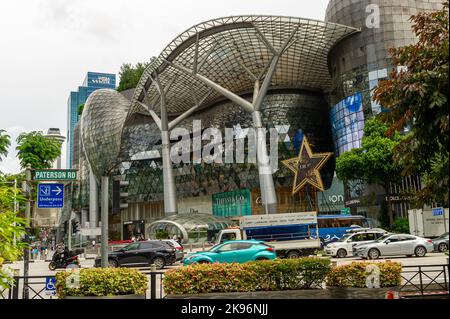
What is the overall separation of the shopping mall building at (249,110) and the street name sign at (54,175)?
23479 mm

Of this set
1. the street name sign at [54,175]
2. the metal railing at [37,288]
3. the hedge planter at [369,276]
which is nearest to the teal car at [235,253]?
the metal railing at [37,288]

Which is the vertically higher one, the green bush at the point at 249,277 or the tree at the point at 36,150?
the tree at the point at 36,150

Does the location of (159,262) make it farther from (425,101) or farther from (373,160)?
(373,160)

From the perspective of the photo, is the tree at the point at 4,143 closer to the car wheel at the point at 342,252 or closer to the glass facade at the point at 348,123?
the car wheel at the point at 342,252

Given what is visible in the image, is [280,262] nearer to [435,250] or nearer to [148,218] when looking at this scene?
[435,250]

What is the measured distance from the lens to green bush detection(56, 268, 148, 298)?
38.8 ft

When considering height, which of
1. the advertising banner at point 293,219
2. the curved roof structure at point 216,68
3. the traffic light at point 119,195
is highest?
the curved roof structure at point 216,68

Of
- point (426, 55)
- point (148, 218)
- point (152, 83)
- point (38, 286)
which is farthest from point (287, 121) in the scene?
point (426, 55)

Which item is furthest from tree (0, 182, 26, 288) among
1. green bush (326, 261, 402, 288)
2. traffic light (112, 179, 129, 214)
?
green bush (326, 261, 402, 288)

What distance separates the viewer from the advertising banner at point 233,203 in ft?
244

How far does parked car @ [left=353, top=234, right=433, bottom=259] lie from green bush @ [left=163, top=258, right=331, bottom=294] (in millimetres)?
14364

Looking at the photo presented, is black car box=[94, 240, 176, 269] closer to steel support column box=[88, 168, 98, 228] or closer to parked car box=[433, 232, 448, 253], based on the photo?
parked car box=[433, 232, 448, 253]
